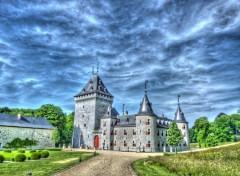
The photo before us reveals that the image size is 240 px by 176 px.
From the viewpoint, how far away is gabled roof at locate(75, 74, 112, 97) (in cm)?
5641

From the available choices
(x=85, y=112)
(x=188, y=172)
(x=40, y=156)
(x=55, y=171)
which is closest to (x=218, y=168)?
(x=188, y=172)

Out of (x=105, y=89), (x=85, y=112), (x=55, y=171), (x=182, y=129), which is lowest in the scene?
(x=55, y=171)

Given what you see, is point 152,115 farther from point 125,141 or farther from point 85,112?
point 85,112

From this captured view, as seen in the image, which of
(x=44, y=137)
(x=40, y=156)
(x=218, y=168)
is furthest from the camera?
(x=44, y=137)

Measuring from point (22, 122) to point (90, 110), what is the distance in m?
16.3

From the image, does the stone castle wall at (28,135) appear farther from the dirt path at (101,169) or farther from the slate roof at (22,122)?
the dirt path at (101,169)

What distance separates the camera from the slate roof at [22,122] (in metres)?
46.2

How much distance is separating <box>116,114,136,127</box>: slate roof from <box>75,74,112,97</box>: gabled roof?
30.1 feet

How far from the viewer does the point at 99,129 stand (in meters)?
52.6

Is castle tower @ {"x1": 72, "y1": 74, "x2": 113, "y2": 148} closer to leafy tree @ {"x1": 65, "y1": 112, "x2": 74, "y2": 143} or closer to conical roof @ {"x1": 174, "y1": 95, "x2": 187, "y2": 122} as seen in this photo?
leafy tree @ {"x1": 65, "y1": 112, "x2": 74, "y2": 143}

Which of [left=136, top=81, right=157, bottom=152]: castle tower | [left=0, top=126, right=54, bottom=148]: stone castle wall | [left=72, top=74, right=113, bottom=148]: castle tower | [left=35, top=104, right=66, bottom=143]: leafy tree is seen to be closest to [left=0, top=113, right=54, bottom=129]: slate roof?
[left=0, top=126, right=54, bottom=148]: stone castle wall

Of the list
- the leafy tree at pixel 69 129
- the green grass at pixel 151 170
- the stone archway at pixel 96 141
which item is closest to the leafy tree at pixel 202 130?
the stone archway at pixel 96 141

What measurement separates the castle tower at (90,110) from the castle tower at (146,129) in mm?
11572

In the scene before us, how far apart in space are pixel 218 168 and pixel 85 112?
1763 inches
